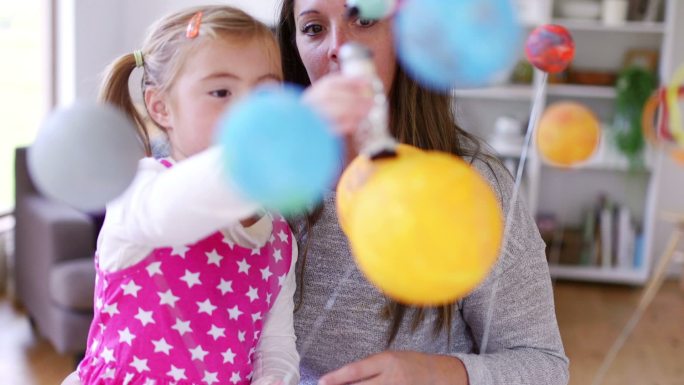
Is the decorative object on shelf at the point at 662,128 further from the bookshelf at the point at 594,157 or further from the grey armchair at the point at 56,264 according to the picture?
the bookshelf at the point at 594,157

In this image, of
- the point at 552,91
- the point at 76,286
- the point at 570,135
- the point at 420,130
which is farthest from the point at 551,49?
the point at 552,91

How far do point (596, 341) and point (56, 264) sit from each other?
2264mm

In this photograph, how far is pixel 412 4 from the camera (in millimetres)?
456

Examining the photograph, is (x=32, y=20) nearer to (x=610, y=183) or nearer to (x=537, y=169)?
(x=537, y=169)

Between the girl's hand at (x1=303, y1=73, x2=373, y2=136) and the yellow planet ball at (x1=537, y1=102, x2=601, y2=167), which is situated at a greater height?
the girl's hand at (x1=303, y1=73, x2=373, y2=136)

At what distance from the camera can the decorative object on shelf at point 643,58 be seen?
4.12 m

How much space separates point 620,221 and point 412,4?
393cm

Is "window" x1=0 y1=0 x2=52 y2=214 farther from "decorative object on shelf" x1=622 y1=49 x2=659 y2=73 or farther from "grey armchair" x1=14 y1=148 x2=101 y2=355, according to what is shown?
"decorative object on shelf" x1=622 y1=49 x2=659 y2=73

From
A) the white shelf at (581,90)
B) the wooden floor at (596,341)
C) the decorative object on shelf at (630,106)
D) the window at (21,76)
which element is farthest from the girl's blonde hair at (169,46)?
the white shelf at (581,90)

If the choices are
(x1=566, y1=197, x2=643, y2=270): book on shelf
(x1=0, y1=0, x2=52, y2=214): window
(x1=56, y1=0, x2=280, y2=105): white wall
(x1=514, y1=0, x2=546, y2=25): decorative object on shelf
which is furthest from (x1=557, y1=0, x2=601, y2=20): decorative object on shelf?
(x1=0, y1=0, x2=52, y2=214): window

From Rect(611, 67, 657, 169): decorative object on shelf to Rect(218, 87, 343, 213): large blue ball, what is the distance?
3761mm

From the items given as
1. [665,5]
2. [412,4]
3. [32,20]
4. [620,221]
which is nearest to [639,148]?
[620,221]

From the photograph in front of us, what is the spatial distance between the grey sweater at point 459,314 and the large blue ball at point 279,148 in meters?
0.56

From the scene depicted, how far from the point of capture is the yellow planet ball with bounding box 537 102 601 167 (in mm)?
783
